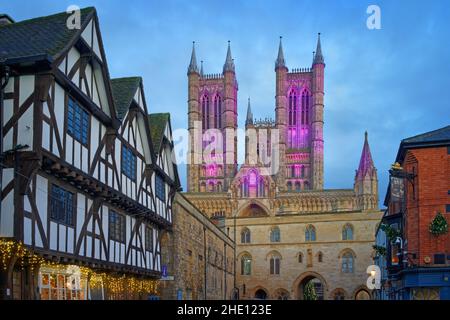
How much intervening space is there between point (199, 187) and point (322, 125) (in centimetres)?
2838

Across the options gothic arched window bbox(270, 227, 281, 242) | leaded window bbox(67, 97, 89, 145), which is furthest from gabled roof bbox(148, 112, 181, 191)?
gothic arched window bbox(270, 227, 281, 242)

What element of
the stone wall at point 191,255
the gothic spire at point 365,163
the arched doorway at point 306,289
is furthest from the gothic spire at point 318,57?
the stone wall at point 191,255

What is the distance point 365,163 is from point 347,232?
138 ft

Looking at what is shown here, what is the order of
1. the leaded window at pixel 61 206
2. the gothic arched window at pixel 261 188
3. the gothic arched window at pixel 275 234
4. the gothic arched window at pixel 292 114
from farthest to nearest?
the gothic arched window at pixel 292 114 → the gothic arched window at pixel 261 188 → the gothic arched window at pixel 275 234 → the leaded window at pixel 61 206

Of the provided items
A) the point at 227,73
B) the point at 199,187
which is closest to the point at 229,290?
the point at 199,187

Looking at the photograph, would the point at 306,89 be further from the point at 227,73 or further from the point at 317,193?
the point at 317,193

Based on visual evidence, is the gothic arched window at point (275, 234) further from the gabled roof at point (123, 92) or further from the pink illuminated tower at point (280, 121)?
the pink illuminated tower at point (280, 121)

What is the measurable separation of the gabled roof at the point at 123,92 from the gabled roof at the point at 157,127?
4267mm

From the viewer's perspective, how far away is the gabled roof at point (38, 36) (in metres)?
19.2

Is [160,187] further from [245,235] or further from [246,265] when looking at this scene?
[246,265]

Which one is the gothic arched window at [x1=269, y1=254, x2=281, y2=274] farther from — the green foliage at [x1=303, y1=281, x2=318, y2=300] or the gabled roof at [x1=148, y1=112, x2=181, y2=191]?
the gabled roof at [x1=148, y1=112, x2=181, y2=191]

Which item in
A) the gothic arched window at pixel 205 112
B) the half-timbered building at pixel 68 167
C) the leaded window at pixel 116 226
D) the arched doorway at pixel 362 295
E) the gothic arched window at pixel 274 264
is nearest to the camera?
the half-timbered building at pixel 68 167

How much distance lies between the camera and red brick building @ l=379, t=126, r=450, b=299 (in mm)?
27188

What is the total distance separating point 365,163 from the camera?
11219 centimetres
